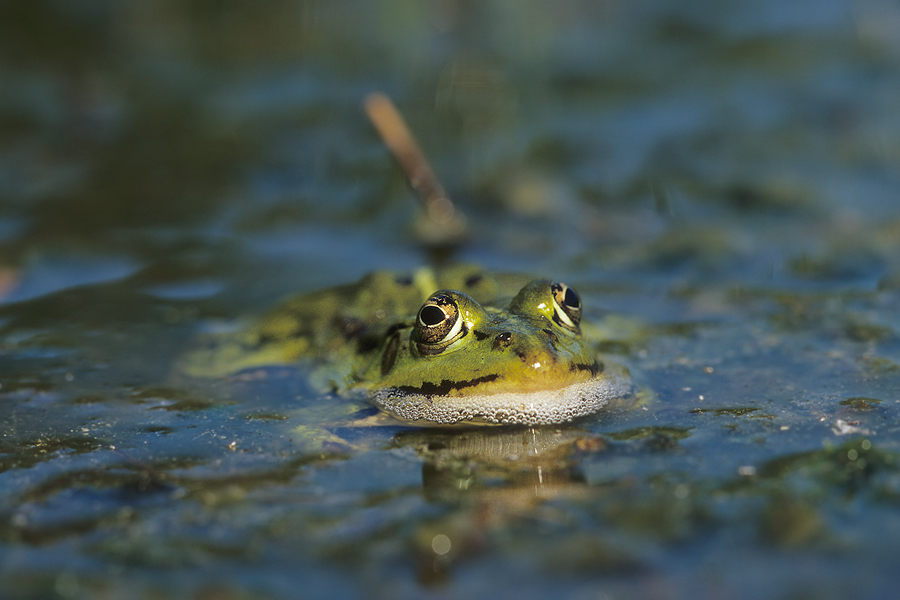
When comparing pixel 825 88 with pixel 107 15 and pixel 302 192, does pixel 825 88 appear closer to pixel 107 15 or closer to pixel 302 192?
pixel 302 192

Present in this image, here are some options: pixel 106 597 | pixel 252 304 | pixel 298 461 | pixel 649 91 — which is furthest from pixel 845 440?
pixel 649 91

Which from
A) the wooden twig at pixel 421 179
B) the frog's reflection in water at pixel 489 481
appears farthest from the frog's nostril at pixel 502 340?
the wooden twig at pixel 421 179

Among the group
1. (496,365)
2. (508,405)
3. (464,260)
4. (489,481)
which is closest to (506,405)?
(508,405)

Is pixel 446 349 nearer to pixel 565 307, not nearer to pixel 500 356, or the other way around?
pixel 500 356

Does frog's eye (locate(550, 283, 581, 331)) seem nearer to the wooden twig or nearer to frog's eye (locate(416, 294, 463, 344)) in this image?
frog's eye (locate(416, 294, 463, 344))

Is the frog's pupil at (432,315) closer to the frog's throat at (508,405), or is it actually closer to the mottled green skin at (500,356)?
the mottled green skin at (500,356)

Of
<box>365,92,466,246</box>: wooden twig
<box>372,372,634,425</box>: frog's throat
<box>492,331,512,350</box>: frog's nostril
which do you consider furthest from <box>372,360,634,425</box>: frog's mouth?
<box>365,92,466,246</box>: wooden twig

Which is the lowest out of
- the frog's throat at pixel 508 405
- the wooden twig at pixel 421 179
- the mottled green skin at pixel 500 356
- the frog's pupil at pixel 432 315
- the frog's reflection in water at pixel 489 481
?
the frog's reflection in water at pixel 489 481
